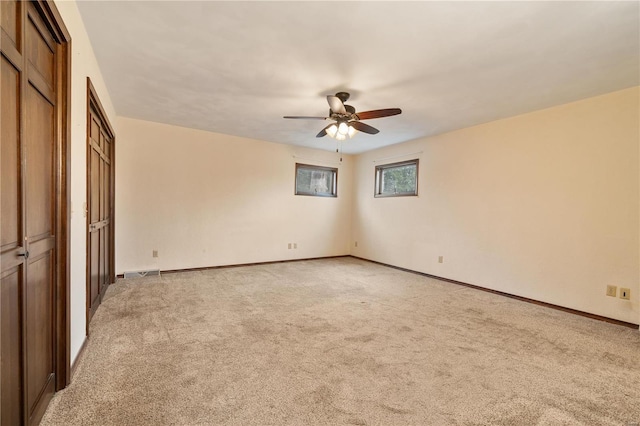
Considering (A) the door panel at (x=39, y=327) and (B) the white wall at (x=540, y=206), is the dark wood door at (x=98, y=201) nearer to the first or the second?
(A) the door panel at (x=39, y=327)

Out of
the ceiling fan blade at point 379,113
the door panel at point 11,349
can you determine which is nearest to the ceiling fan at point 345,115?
the ceiling fan blade at point 379,113

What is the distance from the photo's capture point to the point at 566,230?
3.37 meters

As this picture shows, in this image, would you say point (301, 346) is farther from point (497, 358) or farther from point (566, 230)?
point (566, 230)

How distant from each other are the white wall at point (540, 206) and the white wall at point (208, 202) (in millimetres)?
2131

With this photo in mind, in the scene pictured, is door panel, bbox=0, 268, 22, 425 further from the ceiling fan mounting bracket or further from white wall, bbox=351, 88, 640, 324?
white wall, bbox=351, 88, 640, 324

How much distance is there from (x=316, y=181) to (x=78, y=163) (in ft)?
15.1

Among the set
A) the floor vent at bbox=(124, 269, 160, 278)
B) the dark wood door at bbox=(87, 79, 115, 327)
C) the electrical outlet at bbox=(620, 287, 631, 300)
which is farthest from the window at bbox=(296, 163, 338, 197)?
the electrical outlet at bbox=(620, 287, 631, 300)

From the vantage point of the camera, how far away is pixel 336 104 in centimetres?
284

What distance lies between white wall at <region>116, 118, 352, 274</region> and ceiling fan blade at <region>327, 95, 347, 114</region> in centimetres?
282

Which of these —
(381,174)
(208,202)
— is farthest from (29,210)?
(381,174)

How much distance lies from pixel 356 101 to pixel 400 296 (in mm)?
2458

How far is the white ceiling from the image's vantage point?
6.22 ft

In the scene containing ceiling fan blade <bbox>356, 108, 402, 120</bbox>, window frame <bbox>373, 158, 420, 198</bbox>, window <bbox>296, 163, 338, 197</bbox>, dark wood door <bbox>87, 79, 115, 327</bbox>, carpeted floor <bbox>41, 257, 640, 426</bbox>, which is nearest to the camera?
carpeted floor <bbox>41, 257, 640, 426</bbox>

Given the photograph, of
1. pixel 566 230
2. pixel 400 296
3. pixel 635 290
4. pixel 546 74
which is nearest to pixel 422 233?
pixel 400 296
